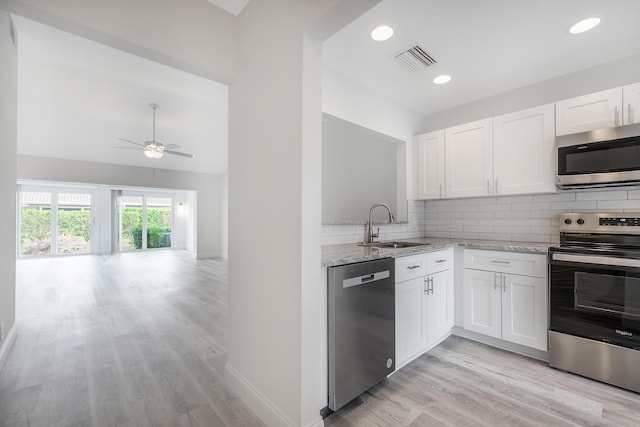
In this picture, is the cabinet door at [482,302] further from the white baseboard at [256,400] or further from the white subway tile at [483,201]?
the white baseboard at [256,400]

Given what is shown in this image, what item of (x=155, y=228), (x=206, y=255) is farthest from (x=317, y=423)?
(x=155, y=228)

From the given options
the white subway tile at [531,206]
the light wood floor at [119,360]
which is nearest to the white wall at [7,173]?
the light wood floor at [119,360]

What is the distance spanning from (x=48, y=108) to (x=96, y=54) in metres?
2.88

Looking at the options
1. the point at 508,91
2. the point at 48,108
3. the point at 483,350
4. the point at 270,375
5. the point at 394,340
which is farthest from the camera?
the point at 48,108

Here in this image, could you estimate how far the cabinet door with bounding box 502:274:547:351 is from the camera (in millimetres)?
2195

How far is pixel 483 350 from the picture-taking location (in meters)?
2.44

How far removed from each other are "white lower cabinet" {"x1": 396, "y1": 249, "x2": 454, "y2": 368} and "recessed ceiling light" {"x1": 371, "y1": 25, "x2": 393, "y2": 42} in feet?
5.34

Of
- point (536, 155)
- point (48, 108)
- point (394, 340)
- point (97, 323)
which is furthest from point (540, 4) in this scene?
point (48, 108)

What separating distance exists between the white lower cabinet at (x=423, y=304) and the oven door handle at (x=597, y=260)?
0.80m

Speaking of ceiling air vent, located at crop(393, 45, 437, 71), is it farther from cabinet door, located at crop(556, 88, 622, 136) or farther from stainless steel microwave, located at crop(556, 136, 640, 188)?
stainless steel microwave, located at crop(556, 136, 640, 188)

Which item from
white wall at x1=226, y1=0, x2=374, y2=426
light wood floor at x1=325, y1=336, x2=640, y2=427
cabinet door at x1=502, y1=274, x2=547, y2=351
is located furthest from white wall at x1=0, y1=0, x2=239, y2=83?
cabinet door at x1=502, y1=274, x2=547, y2=351

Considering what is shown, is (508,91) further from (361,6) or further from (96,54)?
(96,54)

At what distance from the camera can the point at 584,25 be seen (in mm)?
1920

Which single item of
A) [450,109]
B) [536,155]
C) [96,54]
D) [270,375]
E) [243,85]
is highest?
[96,54]
